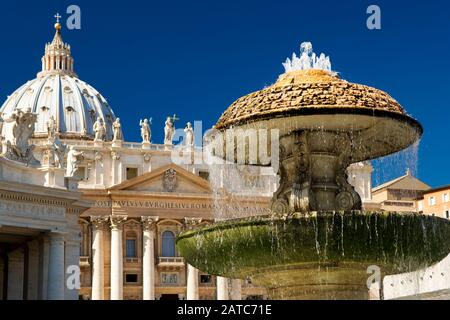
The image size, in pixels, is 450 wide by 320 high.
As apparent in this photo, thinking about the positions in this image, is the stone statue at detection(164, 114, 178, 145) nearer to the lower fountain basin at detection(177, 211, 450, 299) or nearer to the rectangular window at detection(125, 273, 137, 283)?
the rectangular window at detection(125, 273, 137, 283)

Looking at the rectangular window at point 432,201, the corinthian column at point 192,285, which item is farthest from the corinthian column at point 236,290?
the rectangular window at point 432,201

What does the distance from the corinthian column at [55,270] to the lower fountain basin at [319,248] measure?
16.6 m

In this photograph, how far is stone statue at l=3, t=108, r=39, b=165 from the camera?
3003 cm

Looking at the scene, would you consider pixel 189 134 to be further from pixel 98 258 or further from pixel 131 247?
pixel 98 258

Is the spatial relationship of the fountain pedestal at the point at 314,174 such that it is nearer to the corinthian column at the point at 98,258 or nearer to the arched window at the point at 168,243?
the corinthian column at the point at 98,258

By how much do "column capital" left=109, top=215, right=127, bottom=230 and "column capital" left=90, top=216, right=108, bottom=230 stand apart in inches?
18.1

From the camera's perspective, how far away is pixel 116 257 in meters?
63.5

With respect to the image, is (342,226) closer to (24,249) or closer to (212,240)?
(212,240)

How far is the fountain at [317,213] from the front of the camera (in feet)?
41.2

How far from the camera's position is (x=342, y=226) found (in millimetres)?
12391
